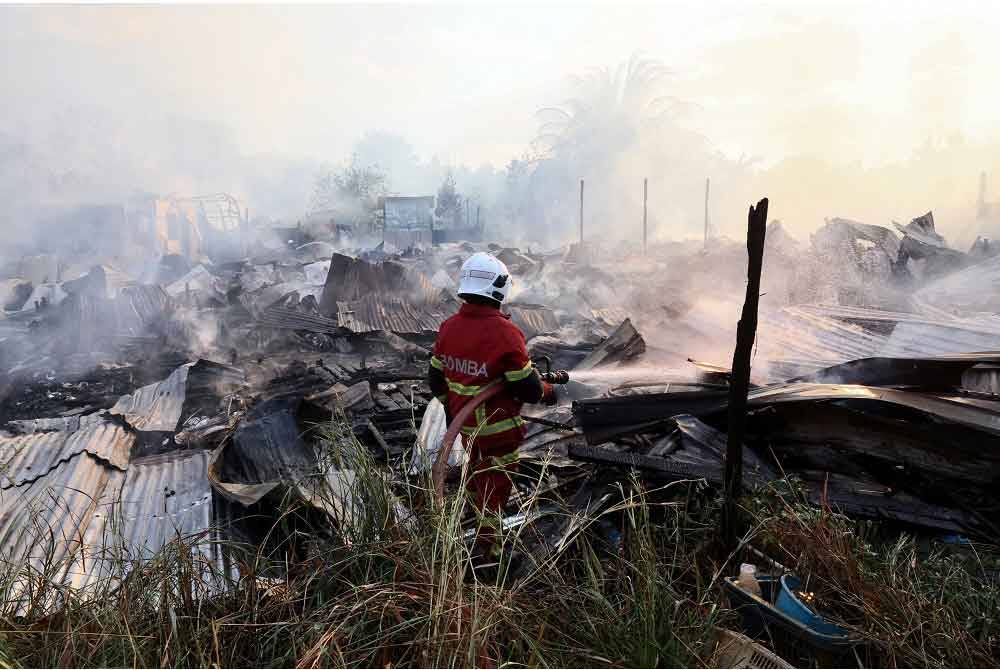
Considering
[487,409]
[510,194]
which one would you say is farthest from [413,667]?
[510,194]

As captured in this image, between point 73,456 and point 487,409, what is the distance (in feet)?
13.2

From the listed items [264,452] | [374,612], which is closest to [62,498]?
[264,452]

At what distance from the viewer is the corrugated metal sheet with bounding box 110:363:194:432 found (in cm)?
820

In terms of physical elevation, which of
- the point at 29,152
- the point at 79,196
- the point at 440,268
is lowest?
the point at 440,268

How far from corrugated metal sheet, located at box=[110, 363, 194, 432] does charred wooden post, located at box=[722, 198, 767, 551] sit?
7.46 meters

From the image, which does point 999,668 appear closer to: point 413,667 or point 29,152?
point 413,667

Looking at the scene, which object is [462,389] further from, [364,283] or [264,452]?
[364,283]

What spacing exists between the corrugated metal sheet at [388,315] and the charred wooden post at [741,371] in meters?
10.4

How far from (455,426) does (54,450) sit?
458 cm

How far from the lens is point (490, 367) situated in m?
3.64

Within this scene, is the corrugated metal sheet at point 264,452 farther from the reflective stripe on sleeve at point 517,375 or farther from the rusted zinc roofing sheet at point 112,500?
the reflective stripe on sleeve at point 517,375

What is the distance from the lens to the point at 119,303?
48.7ft

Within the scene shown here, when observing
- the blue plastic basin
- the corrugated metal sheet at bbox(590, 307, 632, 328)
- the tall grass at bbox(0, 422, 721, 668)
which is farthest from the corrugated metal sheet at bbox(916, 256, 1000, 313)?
the tall grass at bbox(0, 422, 721, 668)

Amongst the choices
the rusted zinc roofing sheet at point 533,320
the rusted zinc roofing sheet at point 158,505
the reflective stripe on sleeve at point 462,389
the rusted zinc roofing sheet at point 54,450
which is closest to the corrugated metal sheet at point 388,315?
the rusted zinc roofing sheet at point 533,320
